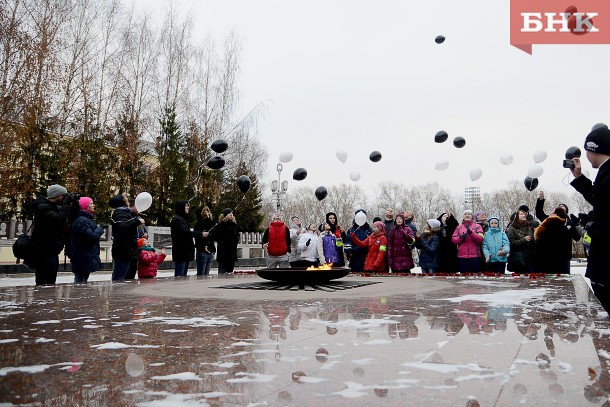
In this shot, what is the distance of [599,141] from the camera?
3527mm

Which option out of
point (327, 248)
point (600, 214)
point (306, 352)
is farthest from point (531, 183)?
point (306, 352)

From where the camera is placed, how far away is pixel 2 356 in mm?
3369

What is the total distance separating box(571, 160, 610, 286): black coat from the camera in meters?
3.33

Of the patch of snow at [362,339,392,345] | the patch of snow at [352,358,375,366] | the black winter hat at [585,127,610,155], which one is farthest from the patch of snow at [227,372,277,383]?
the black winter hat at [585,127,610,155]

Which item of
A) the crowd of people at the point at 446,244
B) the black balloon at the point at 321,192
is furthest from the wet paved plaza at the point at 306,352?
the black balloon at the point at 321,192

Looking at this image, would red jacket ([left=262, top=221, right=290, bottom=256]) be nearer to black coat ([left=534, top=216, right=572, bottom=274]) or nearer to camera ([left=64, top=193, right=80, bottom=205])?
camera ([left=64, top=193, right=80, bottom=205])

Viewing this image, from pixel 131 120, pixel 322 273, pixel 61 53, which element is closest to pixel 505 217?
pixel 131 120

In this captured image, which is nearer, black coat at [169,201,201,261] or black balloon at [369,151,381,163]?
black coat at [169,201,201,261]

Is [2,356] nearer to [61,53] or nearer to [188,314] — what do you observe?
[188,314]

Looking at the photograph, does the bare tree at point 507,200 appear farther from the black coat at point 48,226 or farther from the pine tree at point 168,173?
the black coat at point 48,226

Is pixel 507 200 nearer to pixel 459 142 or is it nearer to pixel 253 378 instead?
pixel 459 142

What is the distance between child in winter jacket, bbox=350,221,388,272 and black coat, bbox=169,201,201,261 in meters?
4.04

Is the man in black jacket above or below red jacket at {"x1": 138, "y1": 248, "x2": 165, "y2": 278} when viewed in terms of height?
above

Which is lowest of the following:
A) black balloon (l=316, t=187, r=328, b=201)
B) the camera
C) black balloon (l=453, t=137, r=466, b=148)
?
the camera
